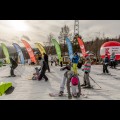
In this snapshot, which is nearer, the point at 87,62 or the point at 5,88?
the point at 5,88

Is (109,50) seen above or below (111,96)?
above

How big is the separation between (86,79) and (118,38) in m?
79.9

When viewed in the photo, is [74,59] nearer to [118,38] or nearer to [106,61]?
[106,61]

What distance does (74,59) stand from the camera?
9734mm

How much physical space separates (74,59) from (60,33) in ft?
144

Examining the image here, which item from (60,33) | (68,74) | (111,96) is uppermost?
(60,33)

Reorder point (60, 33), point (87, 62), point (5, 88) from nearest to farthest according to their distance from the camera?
point (5, 88) → point (87, 62) → point (60, 33)

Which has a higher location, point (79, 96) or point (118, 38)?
point (118, 38)
